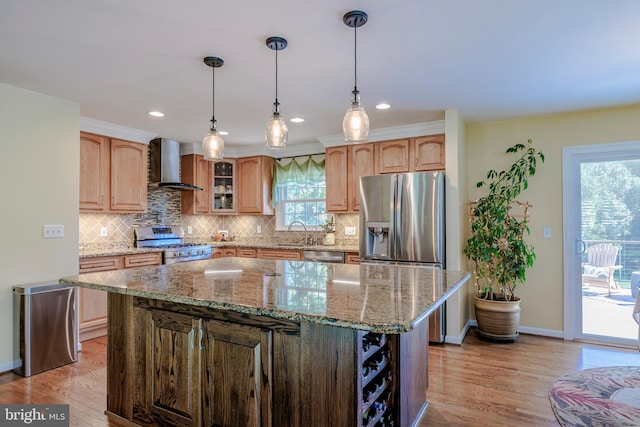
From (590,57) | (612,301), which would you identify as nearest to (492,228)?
(612,301)

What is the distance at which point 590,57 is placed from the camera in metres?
2.47

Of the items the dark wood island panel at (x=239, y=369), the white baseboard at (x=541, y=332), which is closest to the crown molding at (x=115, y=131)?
the dark wood island panel at (x=239, y=369)

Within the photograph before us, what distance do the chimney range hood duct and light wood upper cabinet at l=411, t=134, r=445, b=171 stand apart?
3.03m

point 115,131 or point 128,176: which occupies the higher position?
point 115,131

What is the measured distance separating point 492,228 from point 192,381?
127 inches

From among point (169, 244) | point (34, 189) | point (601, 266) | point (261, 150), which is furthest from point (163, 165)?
point (601, 266)

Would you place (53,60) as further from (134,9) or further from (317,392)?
(317,392)

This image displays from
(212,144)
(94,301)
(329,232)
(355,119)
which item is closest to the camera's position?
(355,119)

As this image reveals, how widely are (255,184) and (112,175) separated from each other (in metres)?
1.93

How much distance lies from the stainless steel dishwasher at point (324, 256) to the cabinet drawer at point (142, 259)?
1.77 meters

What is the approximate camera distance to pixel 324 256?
4.42 metres

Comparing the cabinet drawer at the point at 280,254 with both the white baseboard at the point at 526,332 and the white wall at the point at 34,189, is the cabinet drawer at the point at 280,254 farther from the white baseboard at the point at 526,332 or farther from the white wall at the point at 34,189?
the white wall at the point at 34,189

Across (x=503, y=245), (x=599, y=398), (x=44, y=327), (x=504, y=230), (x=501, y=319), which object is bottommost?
(x=501, y=319)

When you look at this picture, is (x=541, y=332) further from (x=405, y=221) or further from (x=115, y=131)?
(x=115, y=131)
